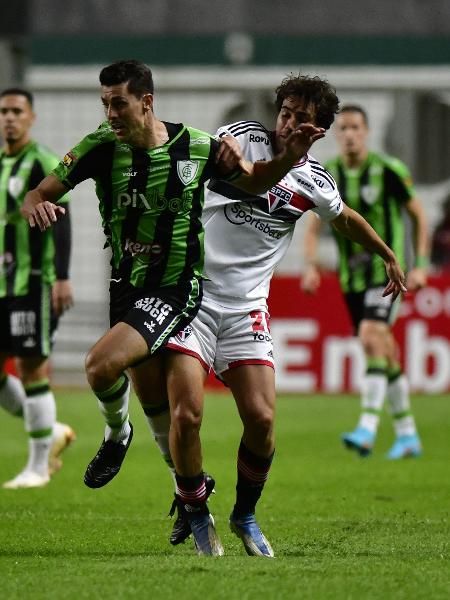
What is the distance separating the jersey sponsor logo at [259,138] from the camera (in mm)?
6586

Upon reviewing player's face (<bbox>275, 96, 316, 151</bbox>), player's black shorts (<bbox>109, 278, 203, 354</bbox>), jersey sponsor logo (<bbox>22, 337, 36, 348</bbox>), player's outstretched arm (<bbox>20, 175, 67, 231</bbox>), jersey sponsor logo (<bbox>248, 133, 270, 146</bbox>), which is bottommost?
jersey sponsor logo (<bbox>22, 337, 36, 348</bbox>)

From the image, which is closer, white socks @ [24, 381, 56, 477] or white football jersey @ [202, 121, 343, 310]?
white football jersey @ [202, 121, 343, 310]

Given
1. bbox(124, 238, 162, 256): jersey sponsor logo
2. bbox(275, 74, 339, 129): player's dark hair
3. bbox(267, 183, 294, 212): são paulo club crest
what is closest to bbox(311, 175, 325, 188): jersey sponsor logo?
bbox(267, 183, 294, 212): são paulo club crest

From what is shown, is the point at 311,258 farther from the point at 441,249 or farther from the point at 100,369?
the point at 100,369

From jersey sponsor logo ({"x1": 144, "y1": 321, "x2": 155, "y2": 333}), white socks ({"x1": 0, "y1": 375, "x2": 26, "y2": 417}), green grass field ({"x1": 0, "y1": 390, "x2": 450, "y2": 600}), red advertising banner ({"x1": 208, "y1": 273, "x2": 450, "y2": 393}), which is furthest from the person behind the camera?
red advertising banner ({"x1": 208, "y1": 273, "x2": 450, "y2": 393})

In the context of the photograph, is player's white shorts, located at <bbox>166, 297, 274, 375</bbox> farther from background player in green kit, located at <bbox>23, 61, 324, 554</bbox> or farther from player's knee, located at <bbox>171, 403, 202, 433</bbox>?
player's knee, located at <bbox>171, 403, 202, 433</bbox>

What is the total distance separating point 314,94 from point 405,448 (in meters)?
4.94

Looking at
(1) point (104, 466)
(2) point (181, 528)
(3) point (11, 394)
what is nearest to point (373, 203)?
(3) point (11, 394)

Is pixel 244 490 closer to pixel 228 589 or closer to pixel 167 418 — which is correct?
pixel 167 418

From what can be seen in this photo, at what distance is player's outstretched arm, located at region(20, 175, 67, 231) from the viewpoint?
598 centimetres

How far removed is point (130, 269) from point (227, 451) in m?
4.85

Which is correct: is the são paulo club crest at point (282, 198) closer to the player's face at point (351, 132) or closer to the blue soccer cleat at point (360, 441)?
the blue soccer cleat at point (360, 441)

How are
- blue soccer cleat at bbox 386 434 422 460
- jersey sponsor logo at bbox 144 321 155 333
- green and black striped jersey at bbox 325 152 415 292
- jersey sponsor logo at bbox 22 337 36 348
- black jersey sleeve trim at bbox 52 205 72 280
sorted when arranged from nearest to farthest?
jersey sponsor logo at bbox 144 321 155 333
jersey sponsor logo at bbox 22 337 36 348
black jersey sleeve trim at bbox 52 205 72 280
blue soccer cleat at bbox 386 434 422 460
green and black striped jersey at bbox 325 152 415 292

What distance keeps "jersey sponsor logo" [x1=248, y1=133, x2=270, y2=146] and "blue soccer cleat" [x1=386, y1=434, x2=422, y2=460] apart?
4656 mm
